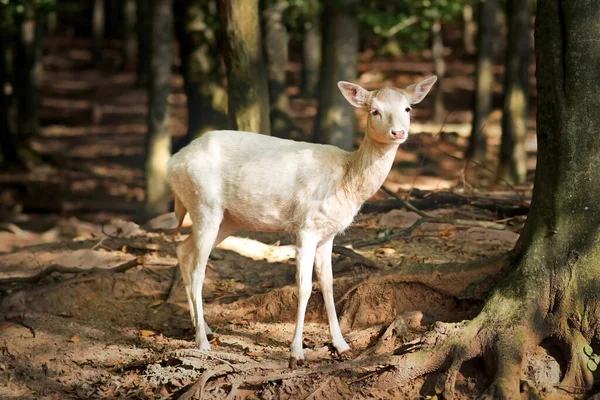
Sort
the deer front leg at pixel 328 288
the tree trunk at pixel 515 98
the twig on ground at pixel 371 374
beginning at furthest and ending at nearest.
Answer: the tree trunk at pixel 515 98
the deer front leg at pixel 328 288
the twig on ground at pixel 371 374

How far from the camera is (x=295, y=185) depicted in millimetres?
7250

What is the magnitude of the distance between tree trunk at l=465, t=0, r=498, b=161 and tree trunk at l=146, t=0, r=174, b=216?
266 inches

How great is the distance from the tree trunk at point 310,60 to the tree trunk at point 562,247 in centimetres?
2084

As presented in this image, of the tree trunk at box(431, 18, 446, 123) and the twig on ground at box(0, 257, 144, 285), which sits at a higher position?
the tree trunk at box(431, 18, 446, 123)

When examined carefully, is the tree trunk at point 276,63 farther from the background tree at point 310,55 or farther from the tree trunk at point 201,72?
the background tree at point 310,55

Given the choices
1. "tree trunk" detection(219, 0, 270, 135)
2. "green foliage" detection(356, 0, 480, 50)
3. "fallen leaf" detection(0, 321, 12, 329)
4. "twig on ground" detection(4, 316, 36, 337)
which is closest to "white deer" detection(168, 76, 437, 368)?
"twig on ground" detection(4, 316, 36, 337)

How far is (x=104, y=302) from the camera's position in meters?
8.66

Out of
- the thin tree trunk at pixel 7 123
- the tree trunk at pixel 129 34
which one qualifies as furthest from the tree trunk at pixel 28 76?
the tree trunk at pixel 129 34

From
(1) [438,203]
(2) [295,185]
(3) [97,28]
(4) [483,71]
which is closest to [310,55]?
(4) [483,71]

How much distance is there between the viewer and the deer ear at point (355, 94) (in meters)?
6.94

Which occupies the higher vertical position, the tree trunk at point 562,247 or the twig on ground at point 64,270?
the tree trunk at point 562,247

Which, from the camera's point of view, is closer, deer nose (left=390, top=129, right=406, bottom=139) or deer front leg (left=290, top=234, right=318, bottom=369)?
deer nose (left=390, top=129, right=406, bottom=139)

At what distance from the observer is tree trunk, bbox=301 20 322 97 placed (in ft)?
94.4

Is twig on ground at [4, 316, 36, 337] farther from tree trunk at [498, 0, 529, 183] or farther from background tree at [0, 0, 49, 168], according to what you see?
background tree at [0, 0, 49, 168]
